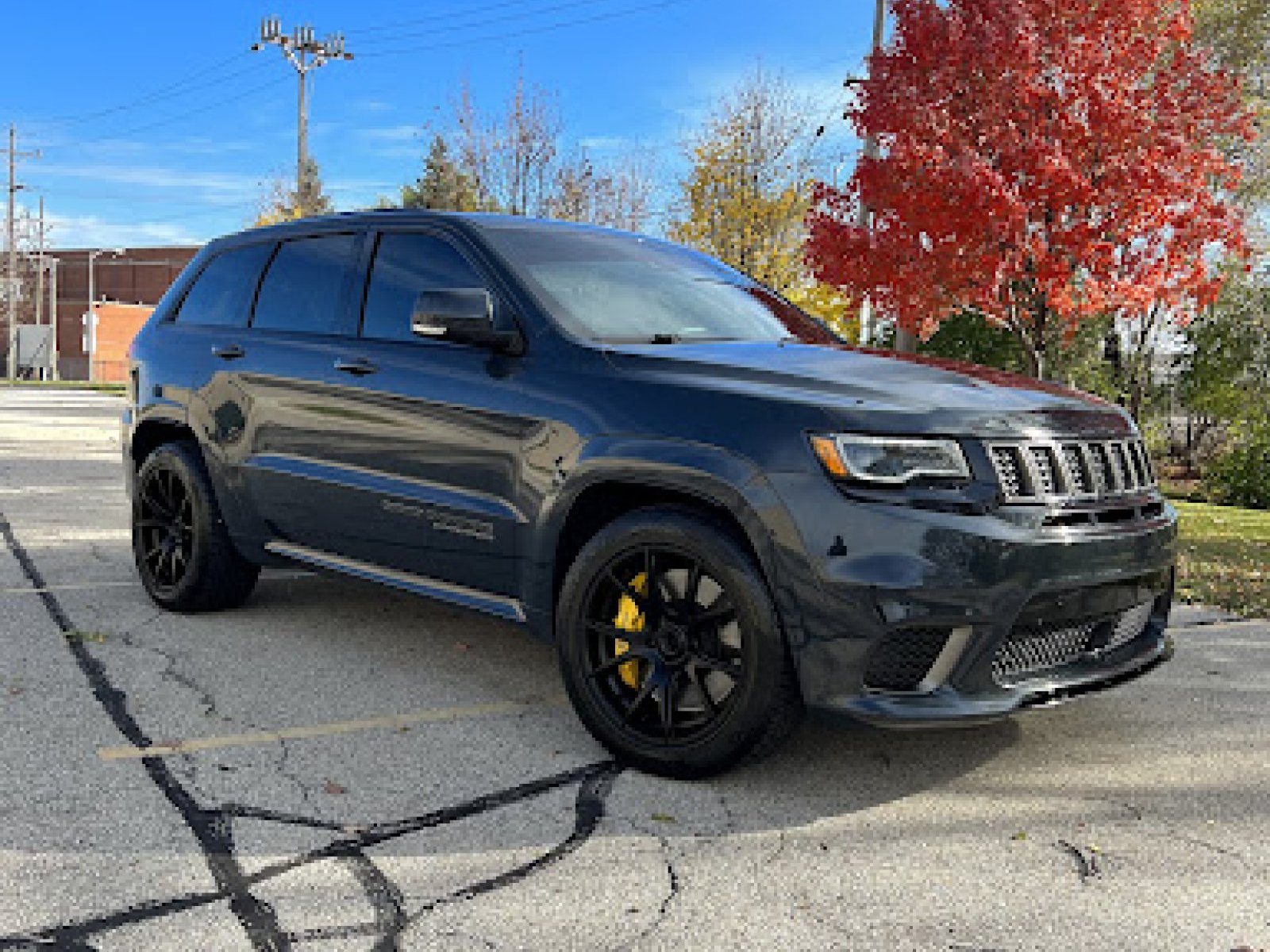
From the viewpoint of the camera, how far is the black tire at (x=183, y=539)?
553 centimetres

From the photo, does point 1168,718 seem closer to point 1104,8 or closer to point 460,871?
point 460,871

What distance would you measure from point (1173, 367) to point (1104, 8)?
1205 centimetres

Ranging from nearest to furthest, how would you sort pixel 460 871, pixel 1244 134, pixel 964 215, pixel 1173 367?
1. pixel 460 871
2. pixel 964 215
3. pixel 1244 134
4. pixel 1173 367

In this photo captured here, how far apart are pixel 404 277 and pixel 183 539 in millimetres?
1954

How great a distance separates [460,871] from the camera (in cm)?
303

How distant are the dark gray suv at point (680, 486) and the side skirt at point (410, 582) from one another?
0.01 metres

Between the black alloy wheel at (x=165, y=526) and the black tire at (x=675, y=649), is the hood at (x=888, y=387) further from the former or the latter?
the black alloy wheel at (x=165, y=526)

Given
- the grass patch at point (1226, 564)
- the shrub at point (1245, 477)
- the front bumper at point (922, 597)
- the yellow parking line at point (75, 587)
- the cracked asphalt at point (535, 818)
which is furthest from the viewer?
the shrub at point (1245, 477)

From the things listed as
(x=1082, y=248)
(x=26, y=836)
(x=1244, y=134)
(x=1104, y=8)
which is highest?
(x=1104, y=8)

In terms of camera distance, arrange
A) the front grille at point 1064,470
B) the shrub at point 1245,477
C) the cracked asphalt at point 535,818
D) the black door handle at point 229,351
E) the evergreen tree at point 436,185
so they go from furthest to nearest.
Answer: the evergreen tree at point 436,185, the shrub at point 1245,477, the black door handle at point 229,351, the front grille at point 1064,470, the cracked asphalt at point 535,818

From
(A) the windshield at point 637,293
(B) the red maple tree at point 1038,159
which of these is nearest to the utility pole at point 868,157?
(B) the red maple tree at point 1038,159

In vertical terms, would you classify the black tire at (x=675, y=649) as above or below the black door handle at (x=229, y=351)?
below

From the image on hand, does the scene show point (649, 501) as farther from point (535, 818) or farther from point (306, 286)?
point (306, 286)

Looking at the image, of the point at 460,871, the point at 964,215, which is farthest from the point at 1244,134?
the point at 460,871
